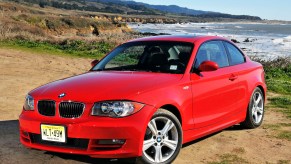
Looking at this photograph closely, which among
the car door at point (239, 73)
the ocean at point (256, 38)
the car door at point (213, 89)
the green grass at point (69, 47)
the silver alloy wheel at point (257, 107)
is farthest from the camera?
the ocean at point (256, 38)

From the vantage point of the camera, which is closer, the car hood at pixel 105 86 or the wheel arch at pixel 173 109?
the car hood at pixel 105 86

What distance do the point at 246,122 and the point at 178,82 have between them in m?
2.33

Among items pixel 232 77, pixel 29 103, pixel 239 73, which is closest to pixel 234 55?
pixel 239 73

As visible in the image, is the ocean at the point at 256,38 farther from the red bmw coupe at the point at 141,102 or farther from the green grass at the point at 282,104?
the green grass at the point at 282,104

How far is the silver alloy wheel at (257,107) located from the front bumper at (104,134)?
310 cm

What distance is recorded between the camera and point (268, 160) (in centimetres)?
584

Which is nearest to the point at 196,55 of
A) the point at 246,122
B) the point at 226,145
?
the point at 226,145

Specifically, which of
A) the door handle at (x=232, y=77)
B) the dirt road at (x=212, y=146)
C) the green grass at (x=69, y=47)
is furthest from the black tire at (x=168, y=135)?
the green grass at (x=69, y=47)

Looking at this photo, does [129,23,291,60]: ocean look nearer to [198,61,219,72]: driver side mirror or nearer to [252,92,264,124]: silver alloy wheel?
[198,61,219,72]: driver side mirror

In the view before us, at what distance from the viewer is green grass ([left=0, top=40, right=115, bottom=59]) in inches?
825

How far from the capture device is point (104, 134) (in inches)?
188

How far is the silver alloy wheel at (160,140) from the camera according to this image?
5.11 metres

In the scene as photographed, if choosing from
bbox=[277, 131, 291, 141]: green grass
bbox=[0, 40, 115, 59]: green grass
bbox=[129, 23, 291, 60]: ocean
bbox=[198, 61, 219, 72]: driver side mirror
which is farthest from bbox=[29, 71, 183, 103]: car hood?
bbox=[0, 40, 115, 59]: green grass

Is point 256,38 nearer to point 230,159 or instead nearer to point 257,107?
point 257,107
